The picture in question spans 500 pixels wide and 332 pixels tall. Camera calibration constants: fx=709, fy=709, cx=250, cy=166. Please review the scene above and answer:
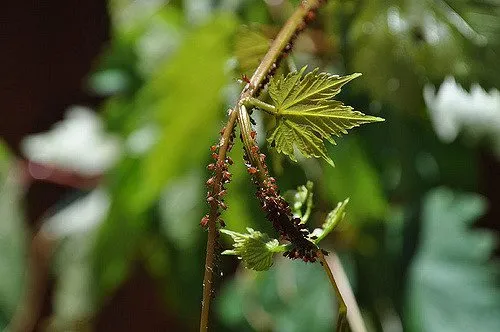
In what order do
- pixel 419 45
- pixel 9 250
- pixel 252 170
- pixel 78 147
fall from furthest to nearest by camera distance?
1. pixel 78 147
2. pixel 9 250
3. pixel 419 45
4. pixel 252 170

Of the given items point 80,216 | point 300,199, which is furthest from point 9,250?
point 300,199

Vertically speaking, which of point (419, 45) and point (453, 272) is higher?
point (419, 45)

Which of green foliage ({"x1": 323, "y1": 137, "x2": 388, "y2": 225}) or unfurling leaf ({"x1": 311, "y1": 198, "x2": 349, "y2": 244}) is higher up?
unfurling leaf ({"x1": 311, "y1": 198, "x2": 349, "y2": 244})

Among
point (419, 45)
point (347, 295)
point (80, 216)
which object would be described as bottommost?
point (80, 216)

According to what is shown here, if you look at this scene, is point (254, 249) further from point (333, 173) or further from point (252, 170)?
point (333, 173)

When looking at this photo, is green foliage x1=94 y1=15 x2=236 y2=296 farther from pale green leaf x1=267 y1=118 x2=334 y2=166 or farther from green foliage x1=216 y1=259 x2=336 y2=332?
pale green leaf x1=267 y1=118 x2=334 y2=166

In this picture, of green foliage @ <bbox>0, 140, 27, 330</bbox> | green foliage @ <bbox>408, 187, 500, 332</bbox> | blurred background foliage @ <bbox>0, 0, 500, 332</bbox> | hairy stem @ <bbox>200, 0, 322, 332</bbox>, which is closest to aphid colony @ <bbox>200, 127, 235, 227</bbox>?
hairy stem @ <bbox>200, 0, 322, 332</bbox>

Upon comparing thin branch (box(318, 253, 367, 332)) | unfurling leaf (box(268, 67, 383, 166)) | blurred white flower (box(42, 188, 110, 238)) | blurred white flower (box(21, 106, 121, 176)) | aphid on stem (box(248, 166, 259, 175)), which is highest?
unfurling leaf (box(268, 67, 383, 166))
